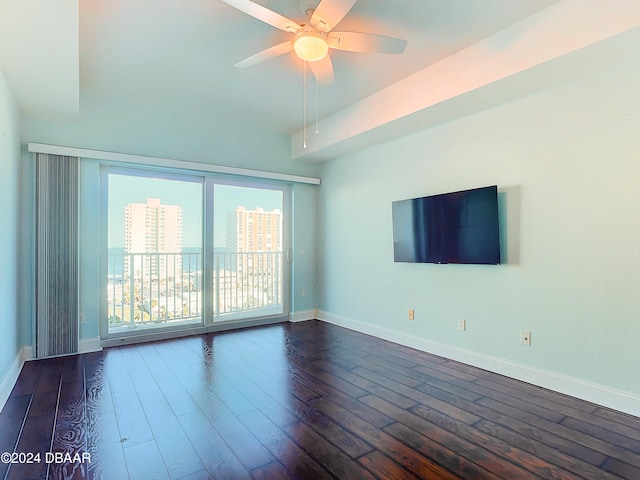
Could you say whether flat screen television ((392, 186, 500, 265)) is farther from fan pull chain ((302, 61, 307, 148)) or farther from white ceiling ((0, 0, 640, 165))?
fan pull chain ((302, 61, 307, 148))

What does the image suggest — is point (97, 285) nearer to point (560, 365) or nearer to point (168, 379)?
point (168, 379)

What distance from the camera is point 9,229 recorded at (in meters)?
2.95

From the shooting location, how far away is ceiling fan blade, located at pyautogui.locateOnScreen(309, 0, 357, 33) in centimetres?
193

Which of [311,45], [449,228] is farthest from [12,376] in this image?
[449,228]

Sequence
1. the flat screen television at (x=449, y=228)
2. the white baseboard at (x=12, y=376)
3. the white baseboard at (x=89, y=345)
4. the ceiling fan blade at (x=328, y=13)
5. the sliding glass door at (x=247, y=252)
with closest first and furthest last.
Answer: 1. the ceiling fan blade at (x=328, y=13)
2. the white baseboard at (x=12, y=376)
3. the flat screen television at (x=449, y=228)
4. the white baseboard at (x=89, y=345)
5. the sliding glass door at (x=247, y=252)

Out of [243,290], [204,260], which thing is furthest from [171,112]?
[243,290]

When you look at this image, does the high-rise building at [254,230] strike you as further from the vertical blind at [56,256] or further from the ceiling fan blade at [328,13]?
the ceiling fan blade at [328,13]

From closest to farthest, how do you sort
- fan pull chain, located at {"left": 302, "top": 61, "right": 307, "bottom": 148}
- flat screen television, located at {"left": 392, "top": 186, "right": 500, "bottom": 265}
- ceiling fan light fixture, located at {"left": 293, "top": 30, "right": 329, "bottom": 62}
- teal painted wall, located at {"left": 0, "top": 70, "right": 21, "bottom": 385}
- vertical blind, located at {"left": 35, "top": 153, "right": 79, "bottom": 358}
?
ceiling fan light fixture, located at {"left": 293, "top": 30, "right": 329, "bottom": 62} < teal painted wall, located at {"left": 0, "top": 70, "right": 21, "bottom": 385} < flat screen television, located at {"left": 392, "top": 186, "right": 500, "bottom": 265} < fan pull chain, located at {"left": 302, "top": 61, "right": 307, "bottom": 148} < vertical blind, located at {"left": 35, "top": 153, "right": 79, "bottom": 358}

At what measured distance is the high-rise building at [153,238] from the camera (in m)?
4.16

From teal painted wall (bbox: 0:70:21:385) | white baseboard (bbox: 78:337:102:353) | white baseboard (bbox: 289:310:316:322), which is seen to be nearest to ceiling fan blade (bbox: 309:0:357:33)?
teal painted wall (bbox: 0:70:21:385)

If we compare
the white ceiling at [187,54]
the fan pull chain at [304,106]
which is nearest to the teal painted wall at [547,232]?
the white ceiling at [187,54]

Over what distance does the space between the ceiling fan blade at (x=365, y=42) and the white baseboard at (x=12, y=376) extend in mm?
3375

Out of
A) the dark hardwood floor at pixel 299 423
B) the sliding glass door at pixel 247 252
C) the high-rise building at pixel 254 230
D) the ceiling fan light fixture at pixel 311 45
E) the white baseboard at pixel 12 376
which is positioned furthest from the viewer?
the high-rise building at pixel 254 230

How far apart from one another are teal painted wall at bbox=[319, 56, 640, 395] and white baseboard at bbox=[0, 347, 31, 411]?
11.7ft
